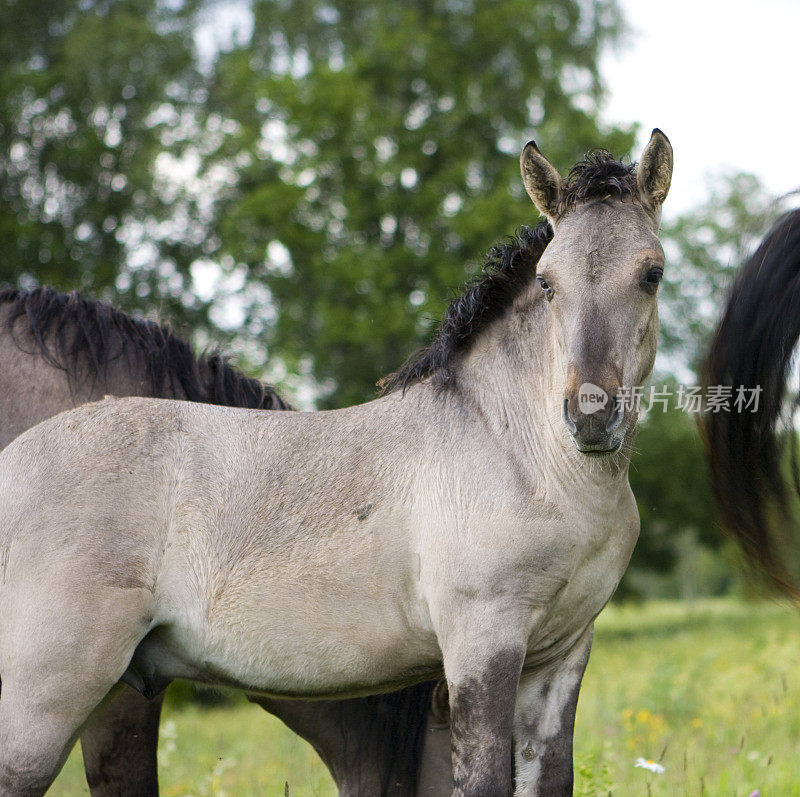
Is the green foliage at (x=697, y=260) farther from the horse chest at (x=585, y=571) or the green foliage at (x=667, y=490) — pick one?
the horse chest at (x=585, y=571)

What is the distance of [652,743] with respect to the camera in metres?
6.04

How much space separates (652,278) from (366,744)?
2.25 m

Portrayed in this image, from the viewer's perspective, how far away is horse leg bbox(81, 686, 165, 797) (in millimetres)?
3811

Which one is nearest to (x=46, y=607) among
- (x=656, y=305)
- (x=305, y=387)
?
(x=656, y=305)

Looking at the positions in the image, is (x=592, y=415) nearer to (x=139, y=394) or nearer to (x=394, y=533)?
(x=394, y=533)

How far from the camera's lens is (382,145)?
17297 millimetres

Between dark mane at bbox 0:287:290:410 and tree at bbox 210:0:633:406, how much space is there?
35.7 feet

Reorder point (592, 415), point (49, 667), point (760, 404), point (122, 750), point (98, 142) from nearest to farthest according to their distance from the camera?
point (592, 415)
point (49, 667)
point (760, 404)
point (122, 750)
point (98, 142)

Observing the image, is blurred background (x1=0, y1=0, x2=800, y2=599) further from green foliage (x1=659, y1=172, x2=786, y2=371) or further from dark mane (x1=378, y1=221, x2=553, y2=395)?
dark mane (x1=378, y1=221, x2=553, y2=395)

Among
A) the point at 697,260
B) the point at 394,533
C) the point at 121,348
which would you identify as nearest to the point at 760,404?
the point at 394,533

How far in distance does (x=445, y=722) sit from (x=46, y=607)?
1753 millimetres

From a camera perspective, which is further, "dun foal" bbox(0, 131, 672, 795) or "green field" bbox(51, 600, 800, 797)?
"green field" bbox(51, 600, 800, 797)

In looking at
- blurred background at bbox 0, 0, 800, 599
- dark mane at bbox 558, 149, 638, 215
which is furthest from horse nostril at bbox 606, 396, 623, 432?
blurred background at bbox 0, 0, 800, 599

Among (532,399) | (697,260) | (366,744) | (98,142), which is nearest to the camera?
(532,399)
